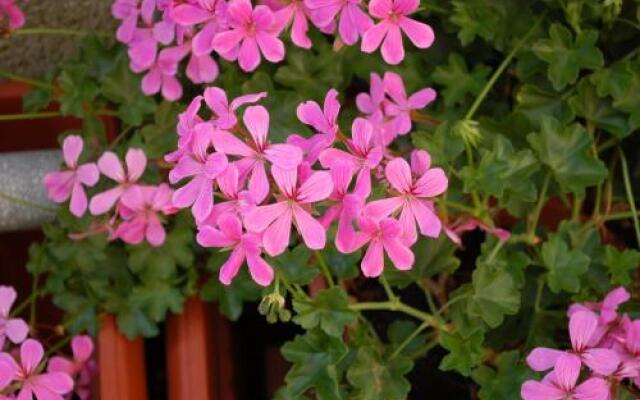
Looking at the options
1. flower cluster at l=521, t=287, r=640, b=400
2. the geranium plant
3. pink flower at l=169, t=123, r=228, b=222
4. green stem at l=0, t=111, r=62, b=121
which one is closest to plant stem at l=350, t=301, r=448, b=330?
the geranium plant

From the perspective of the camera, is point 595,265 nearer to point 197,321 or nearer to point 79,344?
point 197,321

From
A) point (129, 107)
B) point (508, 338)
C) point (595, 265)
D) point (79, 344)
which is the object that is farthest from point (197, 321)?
point (595, 265)

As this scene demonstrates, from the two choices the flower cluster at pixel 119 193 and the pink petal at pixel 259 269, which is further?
the flower cluster at pixel 119 193

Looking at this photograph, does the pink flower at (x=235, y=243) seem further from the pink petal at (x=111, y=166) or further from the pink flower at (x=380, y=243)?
the pink petal at (x=111, y=166)

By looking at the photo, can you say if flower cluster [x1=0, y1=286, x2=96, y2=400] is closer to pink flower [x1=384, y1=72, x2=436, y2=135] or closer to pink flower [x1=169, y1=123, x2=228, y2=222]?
pink flower [x1=169, y1=123, x2=228, y2=222]

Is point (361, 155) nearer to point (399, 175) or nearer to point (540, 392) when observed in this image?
point (399, 175)

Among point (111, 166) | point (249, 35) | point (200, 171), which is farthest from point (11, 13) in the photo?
point (200, 171)

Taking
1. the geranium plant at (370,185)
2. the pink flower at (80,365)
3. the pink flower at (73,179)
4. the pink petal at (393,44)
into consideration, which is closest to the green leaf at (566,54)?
the geranium plant at (370,185)
